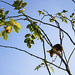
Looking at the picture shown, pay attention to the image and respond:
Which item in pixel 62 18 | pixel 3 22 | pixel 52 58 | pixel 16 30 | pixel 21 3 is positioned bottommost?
pixel 52 58

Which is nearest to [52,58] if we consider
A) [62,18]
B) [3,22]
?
[3,22]

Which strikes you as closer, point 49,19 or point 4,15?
point 4,15

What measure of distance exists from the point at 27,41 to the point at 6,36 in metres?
0.44

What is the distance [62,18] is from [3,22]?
3.88 feet

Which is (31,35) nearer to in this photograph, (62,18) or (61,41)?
(61,41)

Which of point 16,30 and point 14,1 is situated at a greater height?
point 14,1

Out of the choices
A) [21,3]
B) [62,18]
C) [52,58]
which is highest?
[21,3]

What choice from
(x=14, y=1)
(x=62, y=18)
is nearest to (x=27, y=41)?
(x=14, y=1)

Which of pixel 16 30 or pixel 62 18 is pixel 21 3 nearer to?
pixel 16 30

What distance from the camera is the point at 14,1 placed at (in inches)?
55.5

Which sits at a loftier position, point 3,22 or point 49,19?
point 49,19

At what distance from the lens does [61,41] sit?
4.38 ft

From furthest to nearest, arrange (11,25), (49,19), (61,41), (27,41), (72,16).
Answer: (72,16) → (49,19) → (27,41) → (61,41) → (11,25)

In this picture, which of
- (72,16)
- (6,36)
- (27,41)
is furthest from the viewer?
(72,16)
